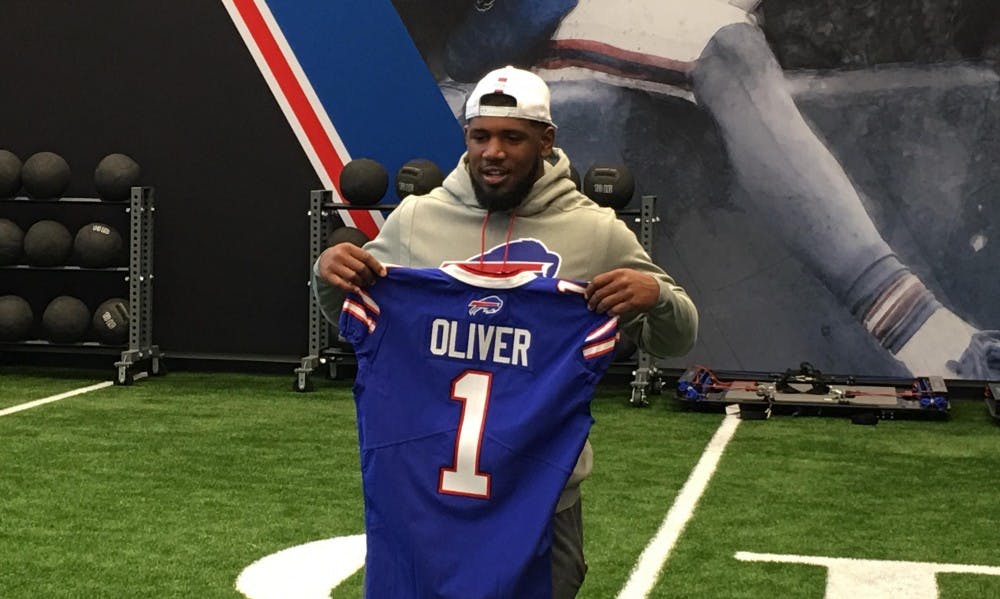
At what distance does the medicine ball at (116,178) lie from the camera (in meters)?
9.78

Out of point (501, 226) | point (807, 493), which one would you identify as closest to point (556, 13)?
point (807, 493)

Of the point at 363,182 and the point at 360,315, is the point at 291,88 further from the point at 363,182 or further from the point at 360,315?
the point at 360,315

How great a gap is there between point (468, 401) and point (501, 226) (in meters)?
0.37

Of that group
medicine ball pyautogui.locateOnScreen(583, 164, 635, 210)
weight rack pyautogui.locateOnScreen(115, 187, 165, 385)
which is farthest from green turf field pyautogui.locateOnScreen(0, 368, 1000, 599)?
medicine ball pyautogui.locateOnScreen(583, 164, 635, 210)

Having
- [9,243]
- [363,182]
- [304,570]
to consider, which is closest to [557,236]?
[304,570]

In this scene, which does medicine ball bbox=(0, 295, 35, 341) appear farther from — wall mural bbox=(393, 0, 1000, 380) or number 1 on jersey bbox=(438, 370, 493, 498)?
number 1 on jersey bbox=(438, 370, 493, 498)

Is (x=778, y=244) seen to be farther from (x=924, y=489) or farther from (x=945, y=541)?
(x=945, y=541)

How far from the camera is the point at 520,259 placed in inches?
118

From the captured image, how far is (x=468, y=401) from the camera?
9.61 ft

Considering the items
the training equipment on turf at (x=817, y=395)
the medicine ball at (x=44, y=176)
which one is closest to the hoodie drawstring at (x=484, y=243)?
the training equipment on turf at (x=817, y=395)

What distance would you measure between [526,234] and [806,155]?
278 inches

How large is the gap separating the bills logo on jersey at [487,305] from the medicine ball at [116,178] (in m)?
7.29

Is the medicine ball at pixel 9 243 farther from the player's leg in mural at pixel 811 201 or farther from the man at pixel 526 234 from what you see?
the man at pixel 526 234

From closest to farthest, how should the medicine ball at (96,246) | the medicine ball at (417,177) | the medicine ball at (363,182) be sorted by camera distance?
the medicine ball at (417,177), the medicine ball at (363,182), the medicine ball at (96,246)
